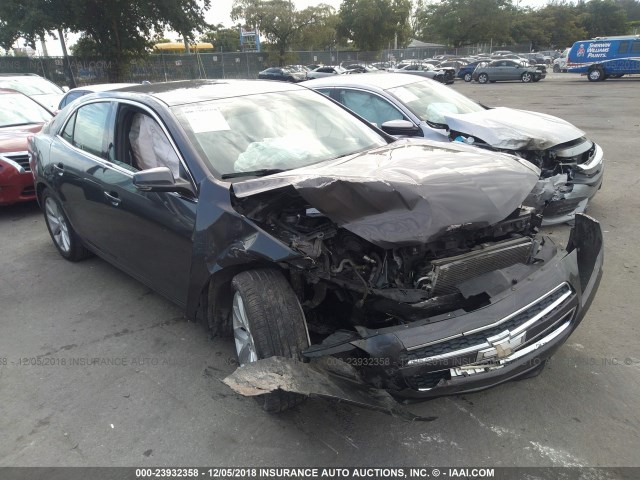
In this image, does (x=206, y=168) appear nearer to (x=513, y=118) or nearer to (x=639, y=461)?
(x=639, y=461)

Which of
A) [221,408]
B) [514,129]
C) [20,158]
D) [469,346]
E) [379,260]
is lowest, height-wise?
[221,408]

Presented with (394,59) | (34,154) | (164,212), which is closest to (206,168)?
(164,212)

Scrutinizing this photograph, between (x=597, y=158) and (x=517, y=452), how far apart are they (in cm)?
427

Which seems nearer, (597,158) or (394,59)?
(597,158)

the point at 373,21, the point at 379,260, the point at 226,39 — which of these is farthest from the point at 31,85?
the point at 226,39

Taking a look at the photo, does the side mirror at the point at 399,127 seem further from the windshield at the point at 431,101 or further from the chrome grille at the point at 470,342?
the chrome grille at the point at 470,342

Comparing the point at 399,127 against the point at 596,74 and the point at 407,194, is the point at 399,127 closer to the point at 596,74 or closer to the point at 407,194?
the point at 407,194

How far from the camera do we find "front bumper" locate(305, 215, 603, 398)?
2.21 meters

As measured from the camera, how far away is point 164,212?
10.5 ft

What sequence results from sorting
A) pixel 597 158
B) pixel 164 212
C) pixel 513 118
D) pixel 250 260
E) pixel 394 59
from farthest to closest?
1. pixel 394 59
2. pixel 513 118
3. pixel 597 158
4. pixel 164 212
5. pixel 250 260

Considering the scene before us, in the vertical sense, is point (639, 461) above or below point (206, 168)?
below

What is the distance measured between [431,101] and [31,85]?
939 cm

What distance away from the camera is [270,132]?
3.43 m

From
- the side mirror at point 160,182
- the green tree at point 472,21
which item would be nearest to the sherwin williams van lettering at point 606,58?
the side mirror at point 160,182
